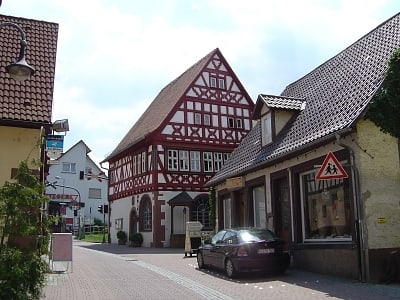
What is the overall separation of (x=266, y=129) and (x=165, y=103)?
59.7ft

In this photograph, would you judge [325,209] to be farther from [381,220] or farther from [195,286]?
[195,286]

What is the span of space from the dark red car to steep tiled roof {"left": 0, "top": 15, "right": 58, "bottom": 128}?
20.7ft

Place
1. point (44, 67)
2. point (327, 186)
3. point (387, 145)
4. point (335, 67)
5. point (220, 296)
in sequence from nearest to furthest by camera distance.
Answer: point (220, 296)
point (387, 145)
point (327, 186)
point (44, 67)
point (335, 67)

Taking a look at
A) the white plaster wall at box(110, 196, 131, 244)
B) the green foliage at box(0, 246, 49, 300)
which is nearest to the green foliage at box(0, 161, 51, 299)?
the green foliage at box(0, 246, 49, 300)

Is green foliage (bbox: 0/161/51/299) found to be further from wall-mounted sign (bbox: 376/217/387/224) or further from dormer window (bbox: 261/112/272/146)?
dormer window (bbox: 261/112/272/146)

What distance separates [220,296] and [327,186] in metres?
5.59

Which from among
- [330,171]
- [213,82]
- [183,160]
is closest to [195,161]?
[183,160]

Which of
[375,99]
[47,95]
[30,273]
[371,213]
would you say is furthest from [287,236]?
[30,273]

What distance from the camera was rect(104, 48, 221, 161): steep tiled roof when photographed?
33844 millimetres

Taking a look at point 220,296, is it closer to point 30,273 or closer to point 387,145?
Answer: point 30,273

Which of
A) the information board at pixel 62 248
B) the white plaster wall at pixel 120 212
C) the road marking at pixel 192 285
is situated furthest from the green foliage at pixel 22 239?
the white plaster wall at pixel 120 212

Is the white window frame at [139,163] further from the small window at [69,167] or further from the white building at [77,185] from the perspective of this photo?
the small window at [69,167]

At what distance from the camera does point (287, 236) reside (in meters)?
17.0

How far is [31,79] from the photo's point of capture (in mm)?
15633
